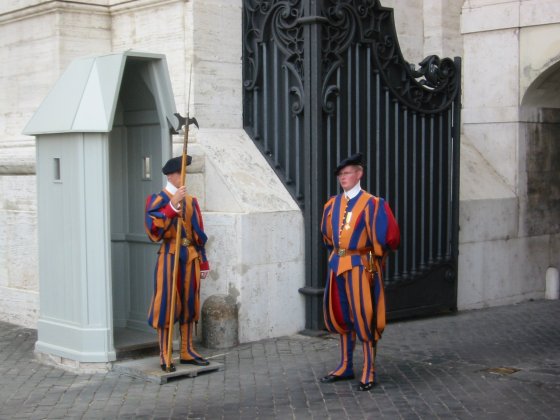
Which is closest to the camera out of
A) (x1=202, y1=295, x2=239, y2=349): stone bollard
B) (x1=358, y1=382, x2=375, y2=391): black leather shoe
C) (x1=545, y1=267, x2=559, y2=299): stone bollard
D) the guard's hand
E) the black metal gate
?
(x1=358, y1=382, x2=375, y2=391): black leather shoe

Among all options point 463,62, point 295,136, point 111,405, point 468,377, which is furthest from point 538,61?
point 111,405

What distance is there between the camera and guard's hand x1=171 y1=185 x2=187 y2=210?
7.36 metres

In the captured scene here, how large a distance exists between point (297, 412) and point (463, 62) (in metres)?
6.48

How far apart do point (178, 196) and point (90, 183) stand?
2.44 ft

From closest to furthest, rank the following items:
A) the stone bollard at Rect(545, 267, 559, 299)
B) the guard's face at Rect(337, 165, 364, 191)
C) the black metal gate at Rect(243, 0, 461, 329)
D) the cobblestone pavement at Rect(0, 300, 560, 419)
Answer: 1. the cobblestone pavement at Rect(0, 300, 560, 419)
2. the guard's face at Rect(337, 165, 364, 191)
3. the black metal gate at Rect(243, 0, 461, 329)
4. the stone bollard at Rect(545, 267, 559, 299)

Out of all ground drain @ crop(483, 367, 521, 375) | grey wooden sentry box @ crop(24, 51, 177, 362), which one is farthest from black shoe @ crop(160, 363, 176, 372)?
ground drain @ crop(483, 367, 521, 375)

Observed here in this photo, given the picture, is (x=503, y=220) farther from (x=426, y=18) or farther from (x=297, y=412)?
(x=297, y=412)

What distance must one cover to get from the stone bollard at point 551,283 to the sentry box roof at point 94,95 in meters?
5.84

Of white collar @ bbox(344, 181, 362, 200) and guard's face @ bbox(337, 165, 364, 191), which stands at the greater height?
guard's face @ bbox(337, 165, 364, 191)

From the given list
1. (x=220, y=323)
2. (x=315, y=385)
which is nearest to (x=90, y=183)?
(x=220, y=323)

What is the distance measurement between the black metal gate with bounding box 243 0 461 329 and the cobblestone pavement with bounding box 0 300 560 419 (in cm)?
101

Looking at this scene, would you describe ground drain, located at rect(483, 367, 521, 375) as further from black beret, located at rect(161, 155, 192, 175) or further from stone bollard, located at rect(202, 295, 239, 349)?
black beret, located at rect(161, 155, 192, 175)

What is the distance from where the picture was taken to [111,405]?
6.86 m

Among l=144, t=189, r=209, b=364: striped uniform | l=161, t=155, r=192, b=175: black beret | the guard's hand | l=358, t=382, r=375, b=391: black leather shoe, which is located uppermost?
l=161, t=155, r=192, b=175: black beret
